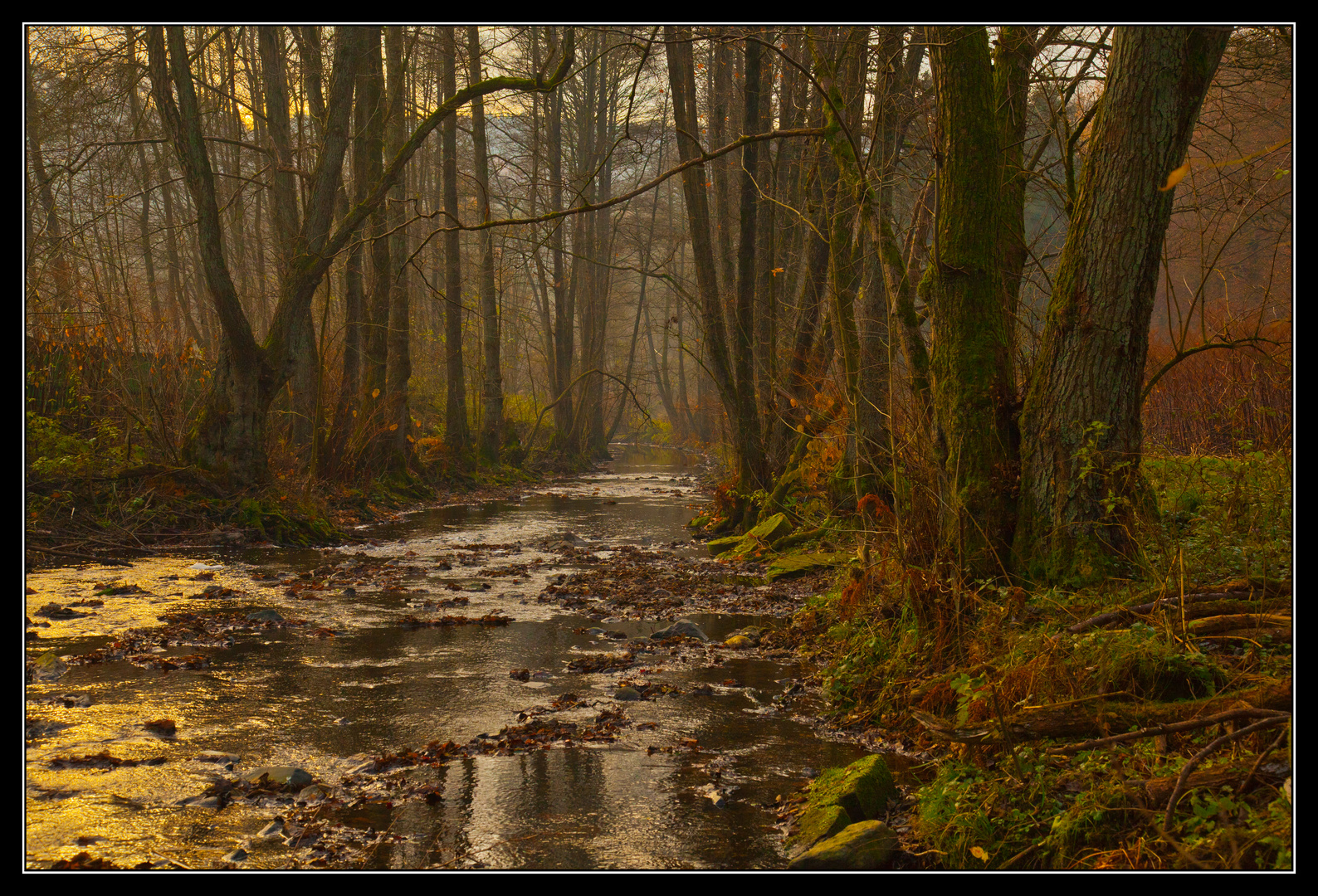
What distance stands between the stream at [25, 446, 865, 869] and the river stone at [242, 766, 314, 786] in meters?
0.06

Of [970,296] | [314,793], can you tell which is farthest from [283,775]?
[970,296]

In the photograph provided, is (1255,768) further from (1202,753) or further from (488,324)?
(488,324)

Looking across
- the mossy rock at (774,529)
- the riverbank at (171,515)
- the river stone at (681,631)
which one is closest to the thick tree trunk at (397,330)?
the riverbank at (171,515)

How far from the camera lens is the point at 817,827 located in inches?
156

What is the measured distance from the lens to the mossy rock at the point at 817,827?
3885 mm

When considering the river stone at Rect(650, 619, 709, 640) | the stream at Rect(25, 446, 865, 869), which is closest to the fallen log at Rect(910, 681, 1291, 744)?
the stream at Rect(25, 446, 865, 869)

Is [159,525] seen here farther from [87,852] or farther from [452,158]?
[452,158]

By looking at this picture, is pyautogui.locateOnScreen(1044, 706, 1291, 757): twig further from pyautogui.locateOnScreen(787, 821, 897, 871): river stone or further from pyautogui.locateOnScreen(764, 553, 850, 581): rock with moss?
pyautogui.locateOnScreen(764, 553, 850, 581): rock with moss

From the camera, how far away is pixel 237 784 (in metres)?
4.46

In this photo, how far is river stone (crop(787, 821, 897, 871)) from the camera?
3.68 m

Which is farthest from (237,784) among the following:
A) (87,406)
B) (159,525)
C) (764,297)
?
(764,297)

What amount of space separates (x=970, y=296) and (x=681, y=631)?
3567 mm

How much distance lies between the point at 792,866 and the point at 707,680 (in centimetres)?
284

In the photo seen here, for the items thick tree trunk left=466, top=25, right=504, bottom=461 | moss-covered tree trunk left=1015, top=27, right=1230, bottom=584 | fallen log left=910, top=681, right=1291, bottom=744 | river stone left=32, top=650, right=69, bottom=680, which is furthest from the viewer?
thick tree trunk left=466, top=25, right=504, bottom=461
